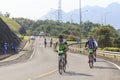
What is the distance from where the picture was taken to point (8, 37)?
6456cm

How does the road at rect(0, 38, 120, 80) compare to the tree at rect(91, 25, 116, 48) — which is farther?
the tree at rect(91, 25, 116, 48)

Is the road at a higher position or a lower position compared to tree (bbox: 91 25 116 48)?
lower

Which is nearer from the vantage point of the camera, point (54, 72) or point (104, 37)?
point (54, 72)

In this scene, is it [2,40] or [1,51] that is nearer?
[1,51]

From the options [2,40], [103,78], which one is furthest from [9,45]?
[103,78]

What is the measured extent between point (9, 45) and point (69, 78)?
43030 millimetres

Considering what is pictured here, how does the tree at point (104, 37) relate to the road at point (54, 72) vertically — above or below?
above

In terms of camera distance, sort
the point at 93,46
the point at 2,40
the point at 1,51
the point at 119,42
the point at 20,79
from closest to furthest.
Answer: the point at 20,79, the point at 93,46, the point at 1,51, the point at 2,40, the point at 119,42

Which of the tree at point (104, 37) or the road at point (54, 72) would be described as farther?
the tree at point (104, 37)

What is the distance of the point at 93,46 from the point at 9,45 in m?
36.0

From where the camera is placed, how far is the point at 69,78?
58.9 ft

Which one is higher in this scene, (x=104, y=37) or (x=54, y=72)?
(x=104, y=37)

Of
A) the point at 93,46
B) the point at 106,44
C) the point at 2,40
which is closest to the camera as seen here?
the point at 93,46

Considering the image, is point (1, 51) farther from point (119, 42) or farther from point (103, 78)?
point (119, 42)
